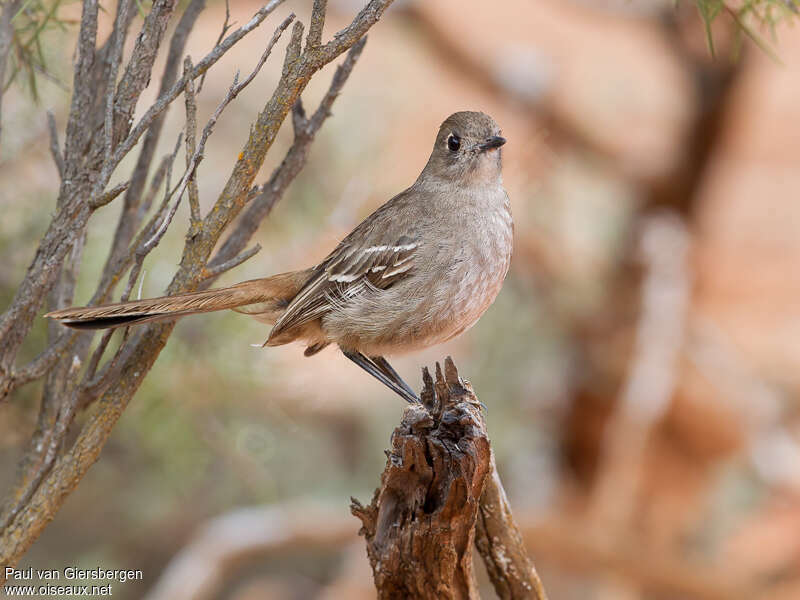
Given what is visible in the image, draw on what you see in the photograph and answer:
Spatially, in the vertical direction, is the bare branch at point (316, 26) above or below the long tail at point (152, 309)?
above

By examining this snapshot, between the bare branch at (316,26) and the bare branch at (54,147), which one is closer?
the bare branch at (316,26)

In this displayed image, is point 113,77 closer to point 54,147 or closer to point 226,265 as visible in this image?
point 54,147

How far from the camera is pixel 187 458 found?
5.38 metres

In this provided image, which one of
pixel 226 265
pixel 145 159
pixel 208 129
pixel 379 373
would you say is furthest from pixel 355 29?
pixel 379 373

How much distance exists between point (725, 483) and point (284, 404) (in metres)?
5.26

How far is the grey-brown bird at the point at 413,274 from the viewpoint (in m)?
3.18

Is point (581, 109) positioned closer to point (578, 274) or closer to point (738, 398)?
point (578, 274)

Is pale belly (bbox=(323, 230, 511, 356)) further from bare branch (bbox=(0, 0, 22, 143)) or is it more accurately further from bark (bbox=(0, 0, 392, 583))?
bare branch (bbox=(0, 0, 22, 143))

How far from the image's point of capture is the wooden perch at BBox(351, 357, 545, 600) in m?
2.42

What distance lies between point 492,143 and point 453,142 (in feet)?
0.61

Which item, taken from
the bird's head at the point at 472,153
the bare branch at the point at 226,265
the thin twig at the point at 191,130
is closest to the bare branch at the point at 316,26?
the thin twig at the point at 191,130

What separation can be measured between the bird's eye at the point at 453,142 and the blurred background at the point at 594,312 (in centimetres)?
358

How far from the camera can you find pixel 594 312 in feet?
30.8

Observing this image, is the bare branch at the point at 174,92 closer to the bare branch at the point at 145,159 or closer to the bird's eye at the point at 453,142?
the bare branch at the point at 145,159
